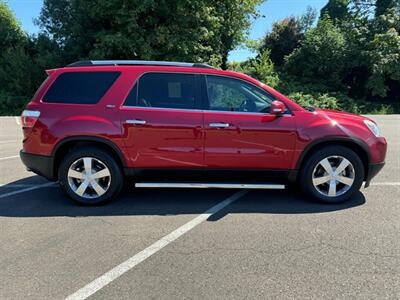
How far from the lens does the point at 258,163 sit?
458 cm

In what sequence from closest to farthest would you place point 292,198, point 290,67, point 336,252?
point 336,252 < point 292,198 < point 290,67

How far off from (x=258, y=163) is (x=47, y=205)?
2.92 meters

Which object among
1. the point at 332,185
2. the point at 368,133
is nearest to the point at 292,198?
the point at 332,185

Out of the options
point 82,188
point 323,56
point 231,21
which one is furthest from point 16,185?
point 323,56

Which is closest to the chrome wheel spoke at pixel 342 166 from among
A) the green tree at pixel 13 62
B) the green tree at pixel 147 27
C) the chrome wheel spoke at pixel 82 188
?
the chrome wheel spoke at pixel 82 188

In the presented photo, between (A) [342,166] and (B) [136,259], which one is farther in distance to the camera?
(A) [342,166]

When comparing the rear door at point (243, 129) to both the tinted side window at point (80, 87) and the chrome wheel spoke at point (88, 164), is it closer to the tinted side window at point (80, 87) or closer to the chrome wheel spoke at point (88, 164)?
the tinted side window at point (80, 87)

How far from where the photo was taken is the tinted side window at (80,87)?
4602mm

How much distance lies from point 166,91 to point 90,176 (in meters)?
1.53

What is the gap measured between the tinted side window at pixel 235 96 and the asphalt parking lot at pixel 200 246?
1.30m

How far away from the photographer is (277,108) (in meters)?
4.38

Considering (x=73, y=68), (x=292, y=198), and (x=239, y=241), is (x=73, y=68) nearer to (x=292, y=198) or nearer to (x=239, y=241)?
(x=239, y=241)

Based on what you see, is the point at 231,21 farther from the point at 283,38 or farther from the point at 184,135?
the point at 184,135

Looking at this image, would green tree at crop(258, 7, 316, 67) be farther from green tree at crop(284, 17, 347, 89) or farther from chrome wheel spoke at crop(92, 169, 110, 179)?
chrome wheel spoke at crop(92, 169, 110, 179)
